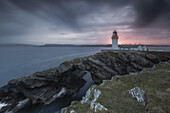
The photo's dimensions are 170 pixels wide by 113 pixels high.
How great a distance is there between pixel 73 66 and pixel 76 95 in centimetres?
936

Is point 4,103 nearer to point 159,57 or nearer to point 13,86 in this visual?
point 13,86

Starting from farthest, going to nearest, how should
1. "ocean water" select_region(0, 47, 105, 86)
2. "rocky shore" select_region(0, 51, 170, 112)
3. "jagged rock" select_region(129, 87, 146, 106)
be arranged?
"ocean water" select_region(0, 47, 105, 86) < "rocky shore" select_region(0, 51, 170, 112) < "jagged rock" select_region(129, 87, 146, 106)

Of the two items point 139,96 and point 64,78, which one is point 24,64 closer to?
point 64,78

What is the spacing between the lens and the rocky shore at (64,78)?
77.6 ft

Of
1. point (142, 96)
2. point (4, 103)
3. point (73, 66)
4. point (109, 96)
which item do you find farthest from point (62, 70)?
point (142, 96)

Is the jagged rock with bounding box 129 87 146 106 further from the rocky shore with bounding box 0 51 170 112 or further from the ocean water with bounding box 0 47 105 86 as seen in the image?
the ocean water with bounding box 0 47 105 86

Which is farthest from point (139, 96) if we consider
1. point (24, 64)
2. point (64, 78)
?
point (24, 64)

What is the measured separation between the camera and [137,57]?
3069 cm

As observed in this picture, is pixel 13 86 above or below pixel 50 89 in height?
above

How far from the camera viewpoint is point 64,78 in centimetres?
3045

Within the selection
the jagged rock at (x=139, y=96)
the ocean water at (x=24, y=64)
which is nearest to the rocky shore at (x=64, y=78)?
the ocean water at (x=24, y=64)

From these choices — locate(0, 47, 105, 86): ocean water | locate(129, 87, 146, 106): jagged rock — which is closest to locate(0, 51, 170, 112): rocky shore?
locate(0, 47, 105, 86): ocean water

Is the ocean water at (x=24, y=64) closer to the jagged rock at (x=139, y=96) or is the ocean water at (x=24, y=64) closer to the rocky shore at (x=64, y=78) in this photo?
the rocky shore at (x=64, y=78)

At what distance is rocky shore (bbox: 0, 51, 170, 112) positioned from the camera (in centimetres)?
2364
